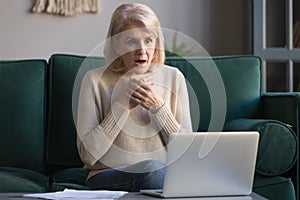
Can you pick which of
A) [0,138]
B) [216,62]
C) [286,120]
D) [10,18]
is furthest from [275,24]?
[0,138]

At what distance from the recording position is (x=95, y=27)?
3887 mm

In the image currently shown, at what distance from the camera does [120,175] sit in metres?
2.04

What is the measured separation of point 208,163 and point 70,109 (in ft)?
4.10

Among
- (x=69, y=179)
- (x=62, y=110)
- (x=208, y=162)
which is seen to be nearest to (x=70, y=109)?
(x=62, y=110)

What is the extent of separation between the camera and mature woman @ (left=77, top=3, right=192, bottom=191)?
7.05 ft

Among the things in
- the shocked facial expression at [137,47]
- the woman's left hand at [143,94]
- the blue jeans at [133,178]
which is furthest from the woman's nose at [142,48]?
the blue jeans at [133,178]

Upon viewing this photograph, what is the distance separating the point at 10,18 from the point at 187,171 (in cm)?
248

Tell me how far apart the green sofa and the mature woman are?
348 mm

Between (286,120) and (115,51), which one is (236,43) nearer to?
(286,120)

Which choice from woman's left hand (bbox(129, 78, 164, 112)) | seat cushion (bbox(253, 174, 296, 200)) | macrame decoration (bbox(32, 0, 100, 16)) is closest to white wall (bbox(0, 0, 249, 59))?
macrame decoration (bbox(32, 0, 100, 16))

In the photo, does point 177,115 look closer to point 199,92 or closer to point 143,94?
point 143,94

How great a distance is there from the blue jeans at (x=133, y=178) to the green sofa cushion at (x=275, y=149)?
58 centimetres

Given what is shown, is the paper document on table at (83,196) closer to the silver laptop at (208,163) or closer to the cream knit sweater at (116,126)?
the silver laptop at (208,163)

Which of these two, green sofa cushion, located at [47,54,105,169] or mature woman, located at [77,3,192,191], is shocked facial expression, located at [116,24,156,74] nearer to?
mature woman, located at [77,3,192,191]
